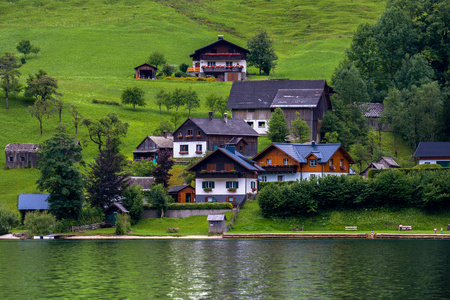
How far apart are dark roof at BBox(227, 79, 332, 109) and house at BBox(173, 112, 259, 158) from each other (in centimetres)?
1201

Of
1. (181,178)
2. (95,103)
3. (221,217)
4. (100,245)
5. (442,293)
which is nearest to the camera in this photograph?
(442,293)

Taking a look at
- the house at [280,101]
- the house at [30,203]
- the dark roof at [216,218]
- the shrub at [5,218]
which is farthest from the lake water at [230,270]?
the house at [280,101]

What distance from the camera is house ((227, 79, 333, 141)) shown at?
369 feet

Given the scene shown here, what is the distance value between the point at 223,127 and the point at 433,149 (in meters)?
32.7

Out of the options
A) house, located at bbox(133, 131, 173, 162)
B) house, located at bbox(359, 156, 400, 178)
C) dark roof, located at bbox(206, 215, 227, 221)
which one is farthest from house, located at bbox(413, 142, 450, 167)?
dark roof, located at bbox(206, 215, 227, 221)

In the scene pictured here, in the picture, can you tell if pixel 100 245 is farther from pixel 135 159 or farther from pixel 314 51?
pixel 314 51

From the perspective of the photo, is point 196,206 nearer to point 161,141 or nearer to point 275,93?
point 161,141

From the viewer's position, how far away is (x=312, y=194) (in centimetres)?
7756

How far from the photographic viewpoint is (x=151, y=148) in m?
104

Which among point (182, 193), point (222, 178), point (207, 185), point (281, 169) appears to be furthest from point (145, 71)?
point (222, 178)

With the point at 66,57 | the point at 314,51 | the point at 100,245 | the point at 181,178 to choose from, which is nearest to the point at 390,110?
the point at 181,178

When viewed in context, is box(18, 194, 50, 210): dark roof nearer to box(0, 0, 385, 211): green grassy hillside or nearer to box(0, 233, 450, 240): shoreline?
box(0, 233, 450, 240): shoreline

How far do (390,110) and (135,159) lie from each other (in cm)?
4334

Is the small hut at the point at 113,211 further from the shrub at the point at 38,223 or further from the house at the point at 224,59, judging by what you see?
the house at the point at 224,59
